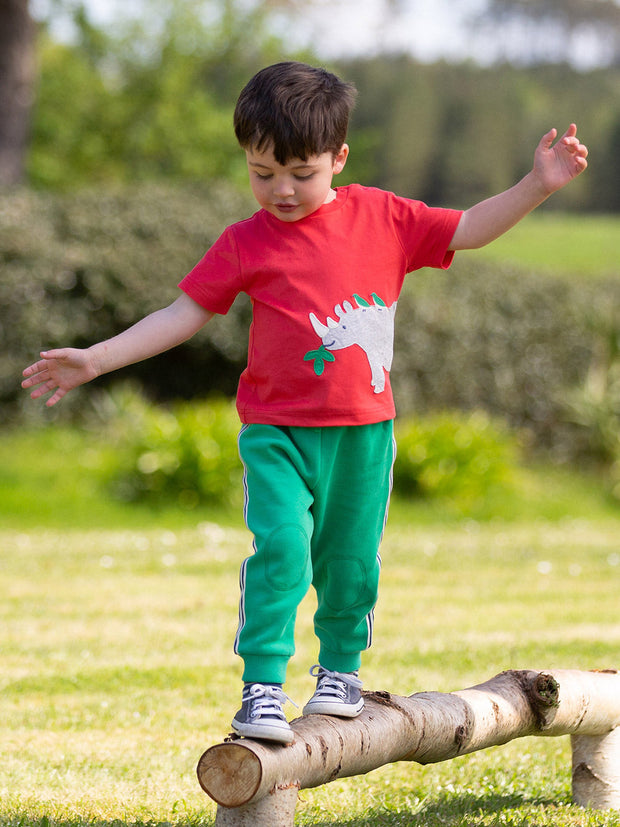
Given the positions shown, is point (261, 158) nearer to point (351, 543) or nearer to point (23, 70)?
point (351, 543)

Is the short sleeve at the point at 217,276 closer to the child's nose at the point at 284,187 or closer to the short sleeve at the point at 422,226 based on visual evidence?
the child's nose at the point at 284,187

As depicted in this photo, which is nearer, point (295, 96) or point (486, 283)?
point (295, 96)

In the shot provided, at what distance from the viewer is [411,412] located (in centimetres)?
1098

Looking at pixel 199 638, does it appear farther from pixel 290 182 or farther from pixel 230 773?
pixel 290 182

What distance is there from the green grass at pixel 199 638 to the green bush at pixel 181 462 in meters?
0.24

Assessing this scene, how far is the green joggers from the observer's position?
2682 millimetres

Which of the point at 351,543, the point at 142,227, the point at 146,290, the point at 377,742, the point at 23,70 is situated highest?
the point at 23,70

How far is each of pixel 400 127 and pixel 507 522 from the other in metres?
15.5

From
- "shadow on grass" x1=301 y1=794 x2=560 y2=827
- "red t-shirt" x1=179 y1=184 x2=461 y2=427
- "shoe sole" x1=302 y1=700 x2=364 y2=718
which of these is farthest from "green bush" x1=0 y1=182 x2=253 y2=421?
"shoe sole" x1=302 y1=700 x2=364 y2=718

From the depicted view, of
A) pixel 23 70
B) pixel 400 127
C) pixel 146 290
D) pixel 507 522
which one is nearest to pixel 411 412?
pixel 507 522

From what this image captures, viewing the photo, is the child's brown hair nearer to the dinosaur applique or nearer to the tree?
the dinosaur applique

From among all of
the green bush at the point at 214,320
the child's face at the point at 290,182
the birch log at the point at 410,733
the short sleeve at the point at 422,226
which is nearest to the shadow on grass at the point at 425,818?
the birch log at the point at 410,733

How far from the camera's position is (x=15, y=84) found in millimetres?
11875

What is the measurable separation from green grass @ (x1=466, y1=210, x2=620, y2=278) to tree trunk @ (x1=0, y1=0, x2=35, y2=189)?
8748mm
